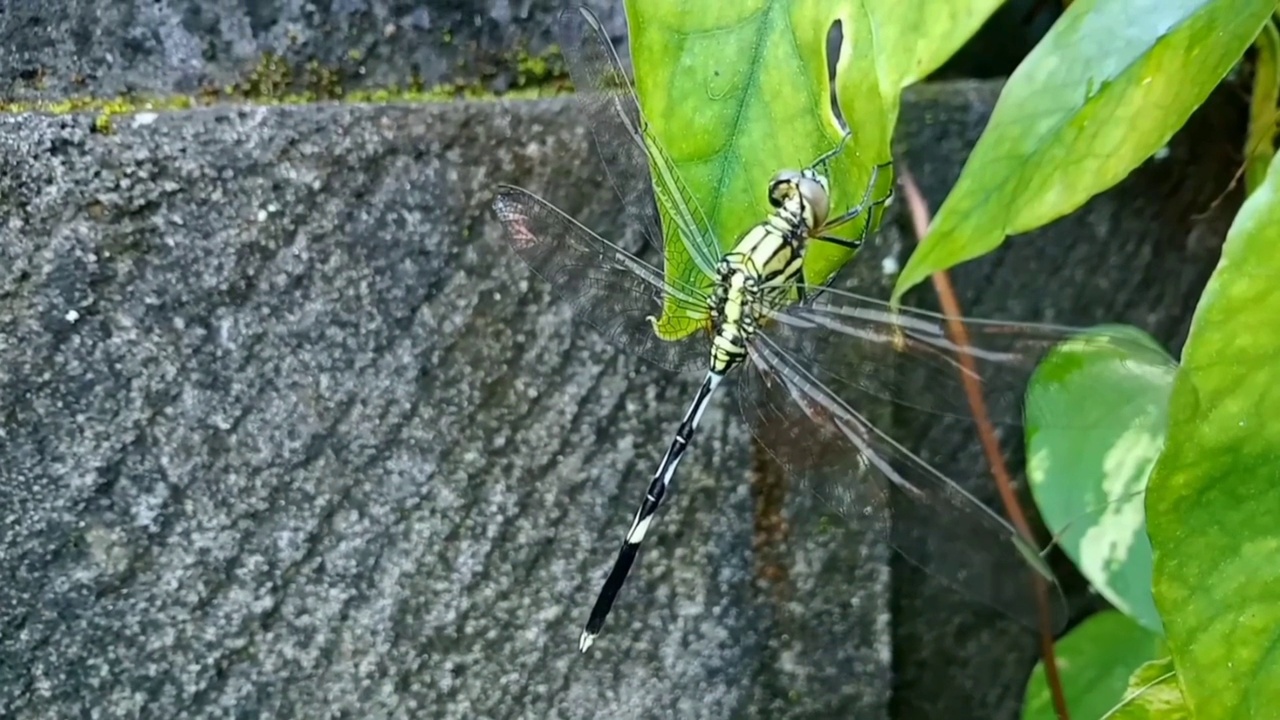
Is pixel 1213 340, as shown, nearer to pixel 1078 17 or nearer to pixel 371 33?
pixel 1078 17

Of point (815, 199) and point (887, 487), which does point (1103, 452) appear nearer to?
point (887, 487)

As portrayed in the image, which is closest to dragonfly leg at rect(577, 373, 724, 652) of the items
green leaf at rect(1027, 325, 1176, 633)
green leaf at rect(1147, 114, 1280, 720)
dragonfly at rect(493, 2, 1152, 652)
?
dragonfly at rect(493, 2, 1152, 652)

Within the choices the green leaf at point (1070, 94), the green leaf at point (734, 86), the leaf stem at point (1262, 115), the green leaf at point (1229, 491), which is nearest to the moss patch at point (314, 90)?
the green leaf at point (734, 86)

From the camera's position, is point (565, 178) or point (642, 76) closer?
point (642, 76)

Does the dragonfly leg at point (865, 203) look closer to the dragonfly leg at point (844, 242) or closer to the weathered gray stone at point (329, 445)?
the dragonfly leg at point (844, 242)

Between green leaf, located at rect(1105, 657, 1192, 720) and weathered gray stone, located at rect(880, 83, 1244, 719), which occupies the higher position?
weathered gray stone, located at rect(880, 83, 1244, 719)

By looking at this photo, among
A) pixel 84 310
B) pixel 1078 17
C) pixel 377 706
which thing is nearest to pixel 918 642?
pixel 377 706

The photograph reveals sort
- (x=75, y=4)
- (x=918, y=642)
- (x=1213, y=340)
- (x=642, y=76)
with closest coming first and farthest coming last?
(x=1213, y=340)
(x=642, y=76)
(x=75, y=4)
(x=918, y=642)

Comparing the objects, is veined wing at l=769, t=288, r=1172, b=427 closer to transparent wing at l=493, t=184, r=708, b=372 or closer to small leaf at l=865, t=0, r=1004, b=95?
transparent wing at l=493, t=184, r=708, b=372
